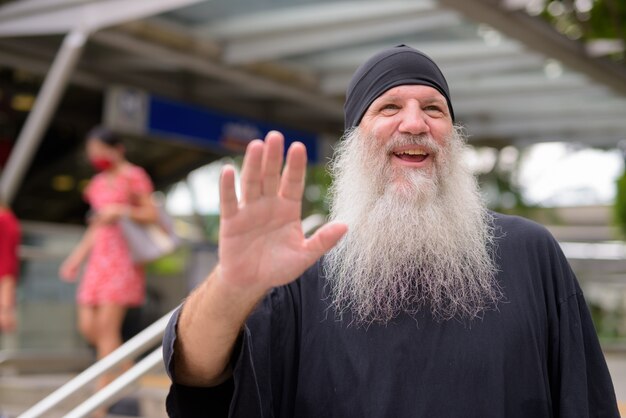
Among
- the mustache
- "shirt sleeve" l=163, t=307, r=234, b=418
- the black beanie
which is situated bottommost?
"shirt sleeve" l=163, t=307, r=234, b=418

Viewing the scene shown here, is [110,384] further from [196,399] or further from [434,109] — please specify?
[434,109]

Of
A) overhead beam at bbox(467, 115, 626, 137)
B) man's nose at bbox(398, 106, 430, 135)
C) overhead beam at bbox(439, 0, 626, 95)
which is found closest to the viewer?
man's nose at bbox(398, 106, 430, 135)

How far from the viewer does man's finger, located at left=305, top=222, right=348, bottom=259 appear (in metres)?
1.63

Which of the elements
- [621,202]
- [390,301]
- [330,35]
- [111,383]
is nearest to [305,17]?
[330,35]

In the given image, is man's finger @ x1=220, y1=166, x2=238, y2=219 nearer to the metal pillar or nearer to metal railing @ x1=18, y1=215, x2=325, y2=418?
metal railing @ x1=18, y1=215, x2=325, y2=418

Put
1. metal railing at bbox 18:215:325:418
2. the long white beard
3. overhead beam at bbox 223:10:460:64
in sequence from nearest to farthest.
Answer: the long white beard → metal railing at bbox 18:215:325:418 → overhead beam at bbox 223:10:460:64

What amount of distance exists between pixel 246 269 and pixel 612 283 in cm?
1105

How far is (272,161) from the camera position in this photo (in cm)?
156

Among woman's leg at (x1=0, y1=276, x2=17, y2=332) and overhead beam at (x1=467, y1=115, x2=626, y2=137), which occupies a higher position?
overhead beam at (x1=467, y1=115, x2=626, y2=137)

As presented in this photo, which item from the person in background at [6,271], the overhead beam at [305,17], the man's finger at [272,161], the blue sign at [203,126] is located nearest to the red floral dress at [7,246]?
the person in background at [6,271]

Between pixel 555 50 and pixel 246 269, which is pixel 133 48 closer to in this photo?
pixel 555 50

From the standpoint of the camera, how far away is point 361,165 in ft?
7.62

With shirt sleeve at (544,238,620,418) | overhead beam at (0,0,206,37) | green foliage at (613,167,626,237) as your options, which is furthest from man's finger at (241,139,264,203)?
green foliage at (613,167,626,237)

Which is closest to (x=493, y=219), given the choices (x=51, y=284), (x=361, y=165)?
(x=361, y=165)
